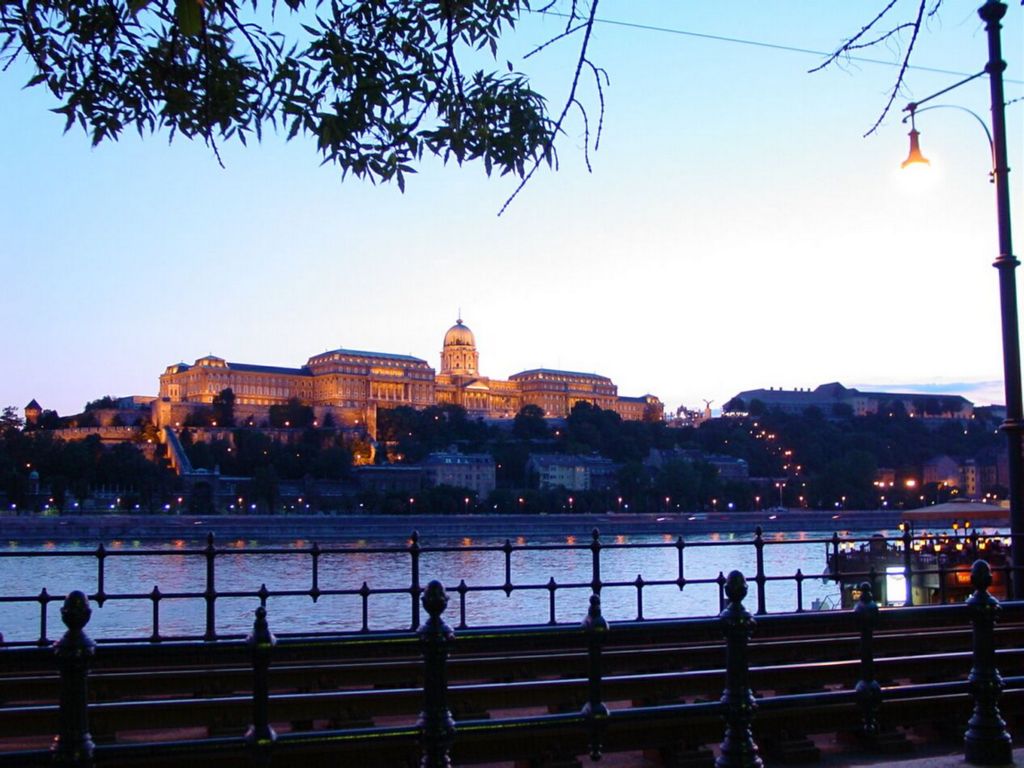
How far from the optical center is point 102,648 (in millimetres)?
3520

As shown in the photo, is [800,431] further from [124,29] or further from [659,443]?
[124,29]

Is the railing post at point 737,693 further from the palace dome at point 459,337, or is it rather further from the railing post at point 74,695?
the palace dome at point 459,337

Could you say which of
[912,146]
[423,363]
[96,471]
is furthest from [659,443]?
[912,146]

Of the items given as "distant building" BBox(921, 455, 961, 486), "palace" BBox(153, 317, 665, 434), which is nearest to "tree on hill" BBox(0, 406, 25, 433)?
"palace" BBox(153, 317, 665, 434)

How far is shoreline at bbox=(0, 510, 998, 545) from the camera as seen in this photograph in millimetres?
62625

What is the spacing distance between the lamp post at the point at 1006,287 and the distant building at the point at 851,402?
162051 millimetres

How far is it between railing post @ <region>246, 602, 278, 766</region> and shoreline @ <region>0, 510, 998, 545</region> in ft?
183

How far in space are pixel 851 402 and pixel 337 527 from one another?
125 m

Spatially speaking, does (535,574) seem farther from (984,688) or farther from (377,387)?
(377,387)

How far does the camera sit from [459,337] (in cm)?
17612

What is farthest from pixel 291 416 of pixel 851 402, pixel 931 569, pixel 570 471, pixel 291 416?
pixel 931 569

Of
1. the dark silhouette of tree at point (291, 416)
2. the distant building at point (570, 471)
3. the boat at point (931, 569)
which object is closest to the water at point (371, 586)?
the boat at point (931, 569)

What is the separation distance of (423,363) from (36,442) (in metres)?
70.3

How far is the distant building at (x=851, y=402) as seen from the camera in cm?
17062
